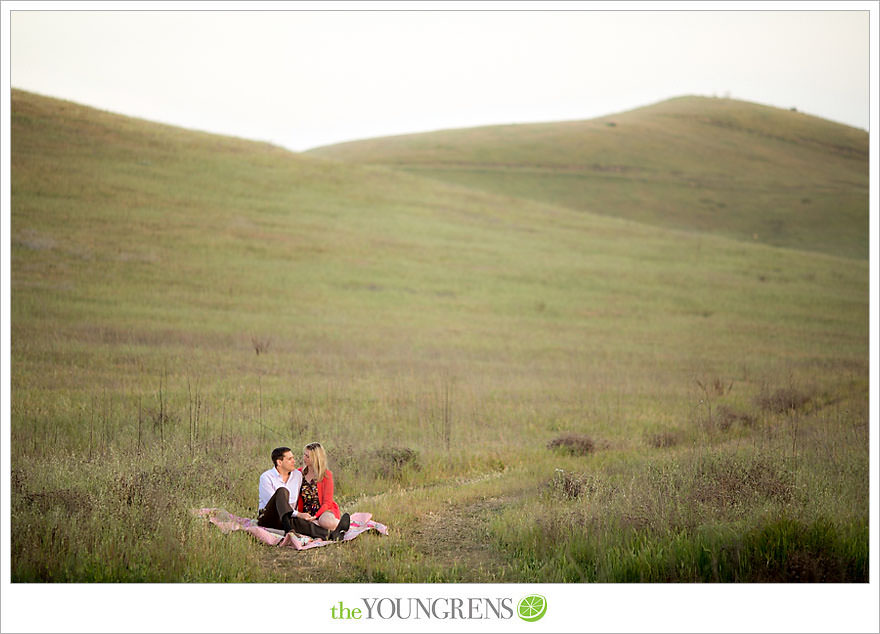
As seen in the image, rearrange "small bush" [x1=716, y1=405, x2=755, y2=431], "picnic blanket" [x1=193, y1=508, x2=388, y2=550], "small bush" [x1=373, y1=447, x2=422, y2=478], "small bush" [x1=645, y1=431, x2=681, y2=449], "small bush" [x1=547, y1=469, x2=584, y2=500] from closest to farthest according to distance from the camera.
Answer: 1. "picnic blanket" [x1=193, y1=508, x2=388, y2=550]
2. "small bush" [x1=547, y1=469, x2=584, y2=500]
3. "small bush" [x1=373, y1=447, x2=422, y2=478]
4. "small bush" [x1=645, y1=431, x2=681, y2=449]
5. "small bush" [x1=716, y1=405, x2=755, y2=431]

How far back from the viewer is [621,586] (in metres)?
6.05

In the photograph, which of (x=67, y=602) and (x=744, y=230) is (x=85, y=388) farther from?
(x=744, y=230)

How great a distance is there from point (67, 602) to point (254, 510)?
85.9 inches

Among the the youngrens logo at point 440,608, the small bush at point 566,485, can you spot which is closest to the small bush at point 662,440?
the small bush at point 566,485

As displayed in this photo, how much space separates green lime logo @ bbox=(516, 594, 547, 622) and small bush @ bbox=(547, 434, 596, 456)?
477 centimetres

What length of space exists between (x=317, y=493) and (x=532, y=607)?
2356 millimetres

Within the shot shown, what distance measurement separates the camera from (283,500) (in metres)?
6.73

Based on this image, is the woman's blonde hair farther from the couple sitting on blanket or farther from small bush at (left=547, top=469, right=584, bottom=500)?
small bush at (left=547, top=469, right=584, bottom=500)

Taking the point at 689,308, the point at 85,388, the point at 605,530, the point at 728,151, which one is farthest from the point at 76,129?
the point at 728,151

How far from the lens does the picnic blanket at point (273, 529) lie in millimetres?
6664

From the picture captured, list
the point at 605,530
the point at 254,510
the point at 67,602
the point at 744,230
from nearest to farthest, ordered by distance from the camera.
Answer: the point at 67,602 < the point at 605,530 < the point at 254,510 < the point at 744,230

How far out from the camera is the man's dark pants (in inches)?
265

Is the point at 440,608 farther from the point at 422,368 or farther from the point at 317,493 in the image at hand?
the point at 422,368

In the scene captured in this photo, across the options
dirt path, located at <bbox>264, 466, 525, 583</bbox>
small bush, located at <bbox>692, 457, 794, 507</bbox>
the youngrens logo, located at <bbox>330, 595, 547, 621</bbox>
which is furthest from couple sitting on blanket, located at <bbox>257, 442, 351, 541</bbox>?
small bush, located at <bbox>692, 457, 794, 507</bbox>
